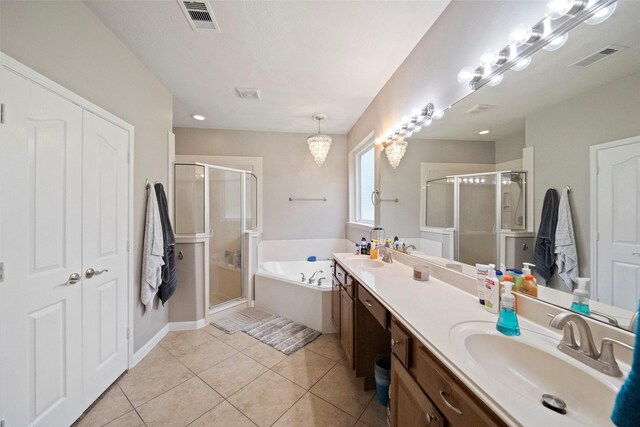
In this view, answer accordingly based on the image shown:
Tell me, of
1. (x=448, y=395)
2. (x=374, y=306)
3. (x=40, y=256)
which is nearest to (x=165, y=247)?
(x=40, y=256)

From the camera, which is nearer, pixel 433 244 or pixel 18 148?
pixel 18 148

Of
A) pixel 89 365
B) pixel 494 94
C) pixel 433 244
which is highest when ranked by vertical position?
pixel 494 94

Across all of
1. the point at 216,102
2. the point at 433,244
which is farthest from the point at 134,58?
the point at 433,244

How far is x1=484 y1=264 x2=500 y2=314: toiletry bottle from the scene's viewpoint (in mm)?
1100

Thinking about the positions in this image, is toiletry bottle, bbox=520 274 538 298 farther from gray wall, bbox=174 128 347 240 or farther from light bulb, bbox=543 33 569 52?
gray wall, bbox=174 128 347 240

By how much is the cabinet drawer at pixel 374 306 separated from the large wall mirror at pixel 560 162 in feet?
1.92

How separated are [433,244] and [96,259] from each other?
92.3 inches

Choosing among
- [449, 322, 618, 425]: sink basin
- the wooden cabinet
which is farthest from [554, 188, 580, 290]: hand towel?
the wooden cabinet

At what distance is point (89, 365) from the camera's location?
1.57 meters

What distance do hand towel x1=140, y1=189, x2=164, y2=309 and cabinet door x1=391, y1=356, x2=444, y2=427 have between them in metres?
2.09

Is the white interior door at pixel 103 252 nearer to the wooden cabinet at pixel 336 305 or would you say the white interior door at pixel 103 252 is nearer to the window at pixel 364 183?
the wooden cabinet at pixel 336 305

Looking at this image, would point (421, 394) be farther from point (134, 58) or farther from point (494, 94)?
point (134, 58)

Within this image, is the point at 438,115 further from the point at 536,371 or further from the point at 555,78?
the point at 536,371

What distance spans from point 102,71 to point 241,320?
102 inches
